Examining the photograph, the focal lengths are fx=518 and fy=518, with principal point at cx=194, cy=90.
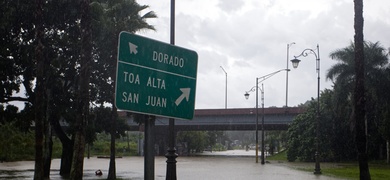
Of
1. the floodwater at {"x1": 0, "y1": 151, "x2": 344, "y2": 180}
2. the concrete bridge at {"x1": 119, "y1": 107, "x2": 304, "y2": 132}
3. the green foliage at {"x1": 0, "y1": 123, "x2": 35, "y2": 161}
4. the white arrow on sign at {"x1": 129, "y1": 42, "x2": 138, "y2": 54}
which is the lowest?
the floodwater at {"x1": 0, "y1": 151, "x2": 344, "y2": 180}

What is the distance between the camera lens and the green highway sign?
4984 millimetres

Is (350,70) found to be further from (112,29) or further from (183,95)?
(183,95)

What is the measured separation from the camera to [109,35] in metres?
27.0

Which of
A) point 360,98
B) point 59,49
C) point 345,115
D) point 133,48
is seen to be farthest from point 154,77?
point 345,115

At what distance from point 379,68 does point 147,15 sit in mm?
28346

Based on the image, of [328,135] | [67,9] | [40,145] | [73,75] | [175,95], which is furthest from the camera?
[328,135]

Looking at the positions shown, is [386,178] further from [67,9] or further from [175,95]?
[175,95]

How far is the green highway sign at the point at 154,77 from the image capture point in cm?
498

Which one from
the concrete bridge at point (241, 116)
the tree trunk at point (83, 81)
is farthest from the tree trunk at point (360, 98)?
the concrete bridge at point (241, 116)

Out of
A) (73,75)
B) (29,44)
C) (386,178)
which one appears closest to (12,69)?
(29,44)

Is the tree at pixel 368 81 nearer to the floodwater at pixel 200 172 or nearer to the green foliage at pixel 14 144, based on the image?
the floodwater at pixel 200 172

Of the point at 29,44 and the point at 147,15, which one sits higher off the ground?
the point at 147,15

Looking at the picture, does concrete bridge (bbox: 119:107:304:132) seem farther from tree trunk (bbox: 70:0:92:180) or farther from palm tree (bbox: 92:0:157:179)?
tree trunk (bbox: 70:0:92:180)

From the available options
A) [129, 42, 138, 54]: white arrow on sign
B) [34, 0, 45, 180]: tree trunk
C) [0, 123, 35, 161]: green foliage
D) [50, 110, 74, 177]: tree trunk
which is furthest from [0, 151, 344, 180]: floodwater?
[129, 42, 138, 54]: white arrow on sign
